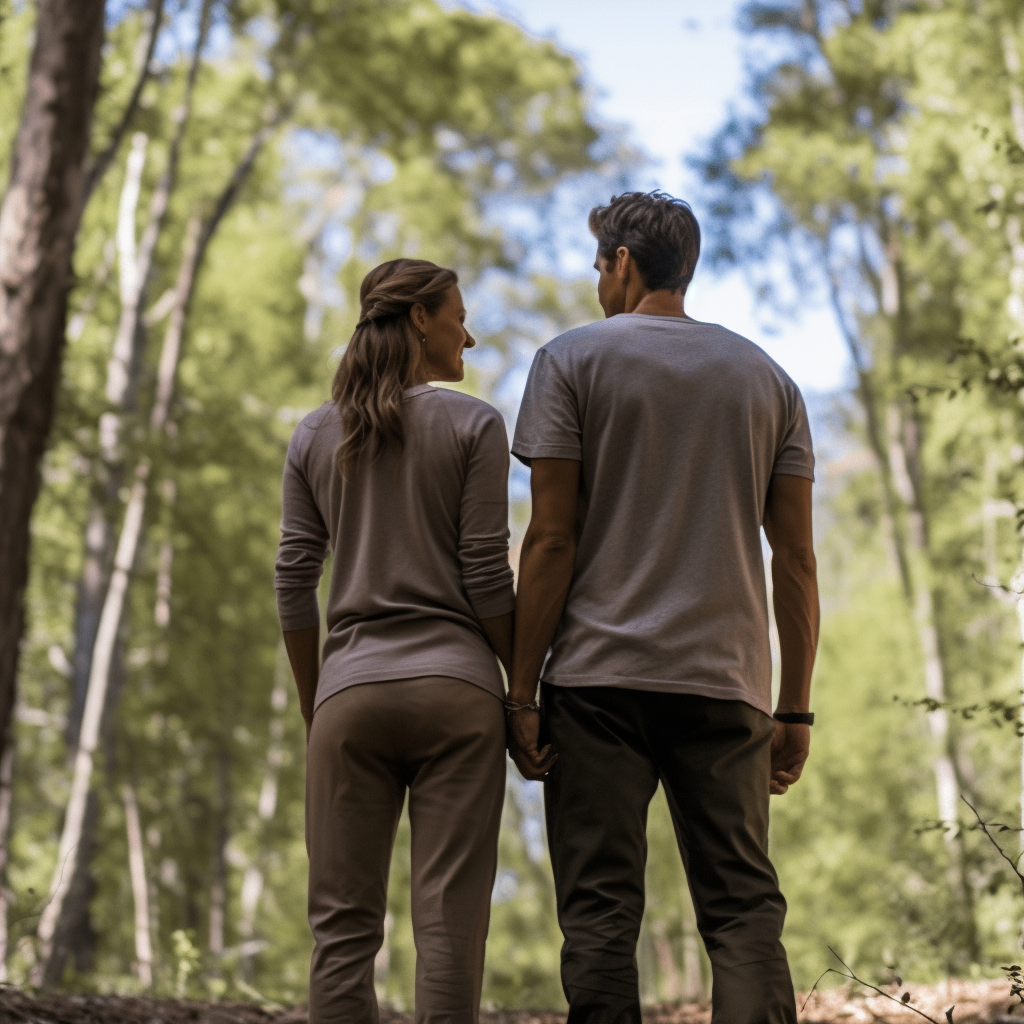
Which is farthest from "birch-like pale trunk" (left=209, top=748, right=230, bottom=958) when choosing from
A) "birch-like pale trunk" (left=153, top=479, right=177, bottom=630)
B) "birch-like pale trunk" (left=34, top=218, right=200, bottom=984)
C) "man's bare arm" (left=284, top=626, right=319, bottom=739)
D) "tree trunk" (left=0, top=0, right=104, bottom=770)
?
"man's bare arm" (left=284, top=626, right=319, bottom=739)

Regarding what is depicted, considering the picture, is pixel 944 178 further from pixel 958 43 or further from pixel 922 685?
pixel 922 685

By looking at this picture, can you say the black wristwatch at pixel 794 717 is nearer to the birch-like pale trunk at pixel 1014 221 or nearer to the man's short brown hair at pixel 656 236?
the man's short brown hair at pixel 656 236

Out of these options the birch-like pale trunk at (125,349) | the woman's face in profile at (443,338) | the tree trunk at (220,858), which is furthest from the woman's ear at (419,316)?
the tree trunk at (220,858)

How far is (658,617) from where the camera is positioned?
2973 mm

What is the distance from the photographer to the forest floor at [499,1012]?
4.30 m

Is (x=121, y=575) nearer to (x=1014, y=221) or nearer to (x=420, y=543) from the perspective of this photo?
(x=1014, y=221)

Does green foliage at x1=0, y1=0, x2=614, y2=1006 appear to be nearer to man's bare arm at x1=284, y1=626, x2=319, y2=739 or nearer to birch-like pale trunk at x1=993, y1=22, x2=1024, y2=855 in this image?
birch-like pale trunk at x1=993, y1=22, x2=1024, y2=855

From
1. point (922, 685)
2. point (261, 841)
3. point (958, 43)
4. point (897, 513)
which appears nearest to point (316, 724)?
point (958, 43)

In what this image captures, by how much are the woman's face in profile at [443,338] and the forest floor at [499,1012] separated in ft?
7.52

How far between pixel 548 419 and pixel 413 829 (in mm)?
1001

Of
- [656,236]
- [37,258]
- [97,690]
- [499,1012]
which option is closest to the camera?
[656,236]

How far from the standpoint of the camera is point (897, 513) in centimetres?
1659

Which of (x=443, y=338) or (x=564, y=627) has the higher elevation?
(x=443, y=338)

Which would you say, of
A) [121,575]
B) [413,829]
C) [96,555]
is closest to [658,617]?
[413,829]
